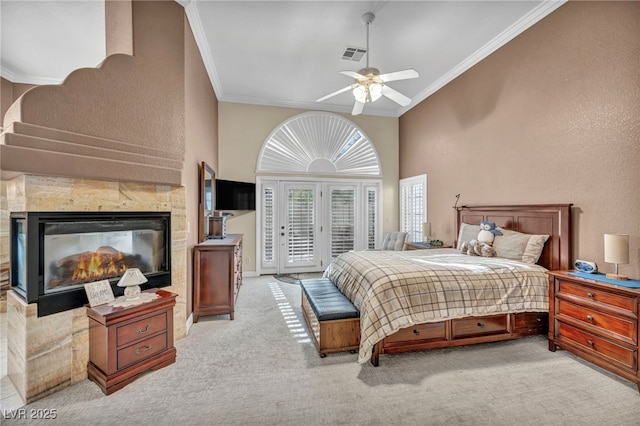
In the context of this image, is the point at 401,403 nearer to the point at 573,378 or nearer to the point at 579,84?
the point at 573,378

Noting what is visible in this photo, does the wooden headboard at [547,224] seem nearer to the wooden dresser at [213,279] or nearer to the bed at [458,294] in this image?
the bed at [458,294]

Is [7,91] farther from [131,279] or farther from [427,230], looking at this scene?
[427,230]

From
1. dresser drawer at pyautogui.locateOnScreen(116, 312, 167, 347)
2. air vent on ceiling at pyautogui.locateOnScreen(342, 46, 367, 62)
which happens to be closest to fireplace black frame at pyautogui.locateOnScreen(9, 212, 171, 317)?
dresser drawer at pyautogui.locateOnScreen(116, 312, 167, 347)

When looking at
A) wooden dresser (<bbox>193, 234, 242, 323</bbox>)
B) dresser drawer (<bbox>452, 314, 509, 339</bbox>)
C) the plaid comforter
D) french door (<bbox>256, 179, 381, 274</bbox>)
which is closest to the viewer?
the plaid comforter

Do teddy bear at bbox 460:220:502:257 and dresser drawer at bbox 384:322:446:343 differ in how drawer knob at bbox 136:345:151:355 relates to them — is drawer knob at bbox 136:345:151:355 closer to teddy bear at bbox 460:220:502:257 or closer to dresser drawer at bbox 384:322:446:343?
dresser drawer at bbox 384:322:446:343

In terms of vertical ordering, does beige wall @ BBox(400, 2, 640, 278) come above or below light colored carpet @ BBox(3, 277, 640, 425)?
above

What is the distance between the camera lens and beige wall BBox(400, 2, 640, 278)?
8.38 ft

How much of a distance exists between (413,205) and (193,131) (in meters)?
4.46

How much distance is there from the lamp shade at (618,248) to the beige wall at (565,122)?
329mm

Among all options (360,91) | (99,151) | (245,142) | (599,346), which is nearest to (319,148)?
(245,142)

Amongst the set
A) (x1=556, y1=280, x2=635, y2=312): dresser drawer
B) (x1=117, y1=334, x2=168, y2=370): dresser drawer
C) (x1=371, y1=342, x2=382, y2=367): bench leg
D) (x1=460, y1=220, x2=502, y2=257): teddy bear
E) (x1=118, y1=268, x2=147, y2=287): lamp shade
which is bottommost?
(x1=371, y1=342, x2=382, y2=367): bench leg

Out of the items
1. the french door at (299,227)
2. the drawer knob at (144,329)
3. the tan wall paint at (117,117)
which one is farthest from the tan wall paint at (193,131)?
the french door at (299,227)

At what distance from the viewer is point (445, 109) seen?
4949mm

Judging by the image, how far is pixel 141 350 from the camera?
2297mm
